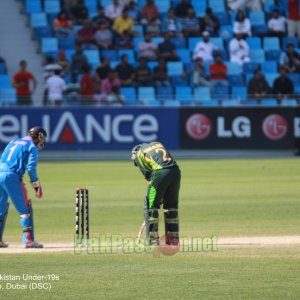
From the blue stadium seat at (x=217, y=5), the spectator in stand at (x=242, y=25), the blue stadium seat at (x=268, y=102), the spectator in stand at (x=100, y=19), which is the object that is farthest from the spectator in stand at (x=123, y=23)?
the blue stadium seat at (x=268, y=102)

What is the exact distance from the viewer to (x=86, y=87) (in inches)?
1196

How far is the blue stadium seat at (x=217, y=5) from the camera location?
35750 mm

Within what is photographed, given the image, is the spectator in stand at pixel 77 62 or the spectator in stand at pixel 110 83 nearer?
the spectator in stand at pixel 110 83

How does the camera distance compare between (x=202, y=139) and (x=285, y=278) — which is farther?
(x=202, y=139)

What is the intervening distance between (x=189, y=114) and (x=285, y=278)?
20678 millimetres

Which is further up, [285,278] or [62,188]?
[285,278]

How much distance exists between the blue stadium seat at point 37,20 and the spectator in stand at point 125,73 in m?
3.28

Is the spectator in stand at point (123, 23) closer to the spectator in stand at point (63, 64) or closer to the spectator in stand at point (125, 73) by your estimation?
the spectator in stand at point (125, 73)

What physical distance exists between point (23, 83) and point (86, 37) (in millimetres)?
3567

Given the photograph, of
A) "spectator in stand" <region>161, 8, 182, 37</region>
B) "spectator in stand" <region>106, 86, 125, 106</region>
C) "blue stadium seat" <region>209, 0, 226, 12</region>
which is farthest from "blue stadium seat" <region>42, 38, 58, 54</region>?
"blue stadium seat" <region>209, 0, 226, 12</region>

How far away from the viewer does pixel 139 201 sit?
20953 millimetres

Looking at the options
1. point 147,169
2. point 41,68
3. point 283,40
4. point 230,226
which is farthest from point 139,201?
point 283,40

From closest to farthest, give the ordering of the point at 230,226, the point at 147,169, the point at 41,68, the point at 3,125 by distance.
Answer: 1. the point at 147,169
2. the point at 230,226
3. the point at 3,125
4. the point at 41,68

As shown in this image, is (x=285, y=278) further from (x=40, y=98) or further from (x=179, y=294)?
(x=40, y=98)
